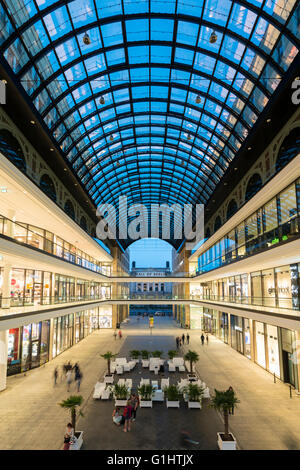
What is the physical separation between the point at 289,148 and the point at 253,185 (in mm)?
5727

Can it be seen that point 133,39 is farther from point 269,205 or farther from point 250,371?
point 250,371

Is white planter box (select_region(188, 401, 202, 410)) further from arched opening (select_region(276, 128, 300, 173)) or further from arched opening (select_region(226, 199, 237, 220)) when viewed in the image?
arched opening (select_region(226, 199, 237, 220))

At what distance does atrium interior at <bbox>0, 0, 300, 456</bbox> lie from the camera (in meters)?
11.6

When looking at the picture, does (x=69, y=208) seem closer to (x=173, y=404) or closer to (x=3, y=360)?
(x=3, y=360)

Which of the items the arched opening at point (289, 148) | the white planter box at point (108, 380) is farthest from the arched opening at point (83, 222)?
the arched opening at point (289, 148)

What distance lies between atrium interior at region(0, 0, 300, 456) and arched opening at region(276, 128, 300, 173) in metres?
0.10

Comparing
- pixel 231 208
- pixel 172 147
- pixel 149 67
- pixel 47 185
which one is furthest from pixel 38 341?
pixel 172 147

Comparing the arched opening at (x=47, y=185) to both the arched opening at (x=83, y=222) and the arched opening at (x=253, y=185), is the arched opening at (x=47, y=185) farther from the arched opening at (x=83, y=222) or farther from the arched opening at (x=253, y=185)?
the arched opening at (x=253, y=185)

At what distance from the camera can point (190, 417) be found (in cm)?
1259

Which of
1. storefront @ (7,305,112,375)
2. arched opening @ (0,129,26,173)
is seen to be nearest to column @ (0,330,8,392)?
storefront @ (7,305,112,375)

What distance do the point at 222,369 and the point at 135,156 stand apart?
22.8 m

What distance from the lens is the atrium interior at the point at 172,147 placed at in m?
11.6

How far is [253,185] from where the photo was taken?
20.5 m
